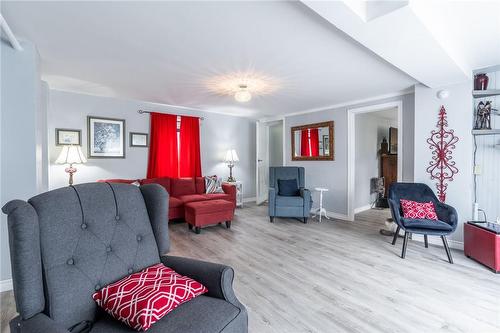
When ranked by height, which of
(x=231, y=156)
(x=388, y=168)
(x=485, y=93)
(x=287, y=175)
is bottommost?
(x=287, y=175)

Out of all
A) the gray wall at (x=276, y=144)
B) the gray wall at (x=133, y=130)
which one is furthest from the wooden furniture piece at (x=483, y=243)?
the gray wall at (x=276, y=144)

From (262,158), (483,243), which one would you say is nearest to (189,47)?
(483,243)

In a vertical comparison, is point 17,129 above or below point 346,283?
above

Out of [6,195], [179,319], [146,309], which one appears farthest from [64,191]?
[6,195]

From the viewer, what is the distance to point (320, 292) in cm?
204

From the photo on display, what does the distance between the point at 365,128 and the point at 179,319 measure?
18.0 feet

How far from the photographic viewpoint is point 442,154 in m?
3.12

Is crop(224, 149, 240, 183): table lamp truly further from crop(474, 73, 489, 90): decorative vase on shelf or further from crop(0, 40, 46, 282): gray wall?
crop(474, 73, 489, 90): decorative vase on shelf

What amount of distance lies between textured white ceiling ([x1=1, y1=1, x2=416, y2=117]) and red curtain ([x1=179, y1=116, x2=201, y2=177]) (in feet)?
4.07

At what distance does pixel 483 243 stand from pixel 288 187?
9.07 feet

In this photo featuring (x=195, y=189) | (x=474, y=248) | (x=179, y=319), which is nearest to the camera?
(x=179, y=319)

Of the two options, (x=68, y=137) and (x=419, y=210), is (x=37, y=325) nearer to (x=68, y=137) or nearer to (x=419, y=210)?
(x=419, y=210)

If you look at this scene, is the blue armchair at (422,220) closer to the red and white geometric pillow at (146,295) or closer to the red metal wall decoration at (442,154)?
the red metal wall decoration at (442,154)

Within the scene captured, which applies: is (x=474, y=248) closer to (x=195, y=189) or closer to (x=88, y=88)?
(x=195, y=189)
